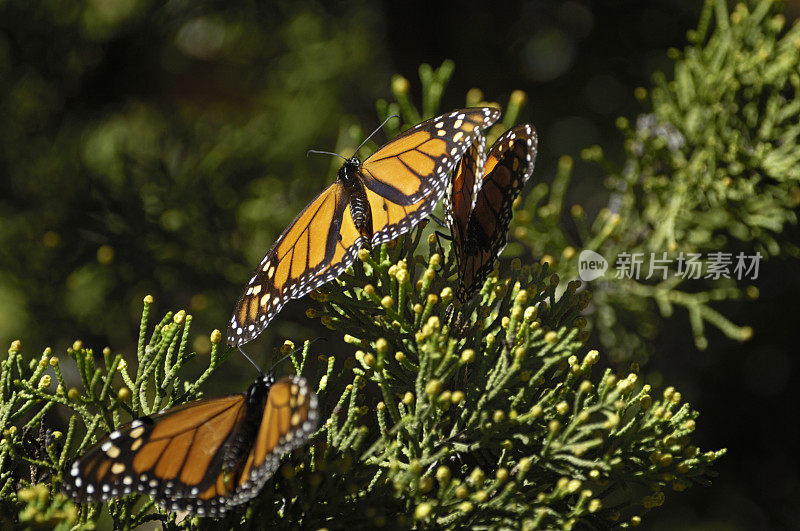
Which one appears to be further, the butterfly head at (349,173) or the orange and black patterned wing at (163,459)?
the butterfly head at (349,173)

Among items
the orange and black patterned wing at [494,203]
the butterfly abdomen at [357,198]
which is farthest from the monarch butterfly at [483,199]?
the butterfly abdomen at [357,198]

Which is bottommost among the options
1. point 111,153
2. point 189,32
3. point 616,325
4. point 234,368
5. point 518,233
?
point 234,368

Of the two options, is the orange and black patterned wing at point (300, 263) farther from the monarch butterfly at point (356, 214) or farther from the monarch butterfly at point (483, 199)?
the monarch butterfly at point (483, 199)

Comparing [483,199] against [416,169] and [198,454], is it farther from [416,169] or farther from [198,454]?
[198,454]

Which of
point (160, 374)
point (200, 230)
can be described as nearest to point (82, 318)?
point (200, 230)

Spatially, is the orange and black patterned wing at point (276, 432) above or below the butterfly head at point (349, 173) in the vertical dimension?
below

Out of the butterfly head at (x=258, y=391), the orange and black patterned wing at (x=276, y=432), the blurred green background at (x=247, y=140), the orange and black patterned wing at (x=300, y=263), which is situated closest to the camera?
the orange and black patterned wing at (x=276, y=432)

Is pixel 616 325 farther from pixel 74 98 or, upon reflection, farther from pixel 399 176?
pixel 74 98
